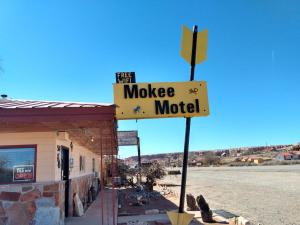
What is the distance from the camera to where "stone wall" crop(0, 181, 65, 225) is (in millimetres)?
9289

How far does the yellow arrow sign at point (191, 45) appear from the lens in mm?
4758

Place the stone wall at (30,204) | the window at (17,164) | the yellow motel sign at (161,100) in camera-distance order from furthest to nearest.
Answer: the window at (17,164)
the stone wall at (30,204)
the yellow motel sign at (161,100)

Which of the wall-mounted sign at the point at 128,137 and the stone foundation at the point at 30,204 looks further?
the wall-mounted sign at the point at 128,137

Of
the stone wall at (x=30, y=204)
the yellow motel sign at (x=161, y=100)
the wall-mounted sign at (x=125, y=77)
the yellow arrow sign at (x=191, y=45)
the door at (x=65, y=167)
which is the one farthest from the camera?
the door at (x=65, y=167)

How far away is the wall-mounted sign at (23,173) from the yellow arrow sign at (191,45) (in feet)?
20.2

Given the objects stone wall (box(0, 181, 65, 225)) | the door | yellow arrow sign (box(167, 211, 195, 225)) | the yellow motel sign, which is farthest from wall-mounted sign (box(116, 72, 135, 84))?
the door

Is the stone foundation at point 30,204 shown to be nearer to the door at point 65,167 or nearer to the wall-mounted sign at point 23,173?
the wall-mounted sign at point 23,173

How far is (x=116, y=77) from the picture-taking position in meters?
5.39

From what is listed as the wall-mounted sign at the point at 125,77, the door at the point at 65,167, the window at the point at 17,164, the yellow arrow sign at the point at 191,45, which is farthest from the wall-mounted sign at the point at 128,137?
the yellow arrow sign at the point at 191,45

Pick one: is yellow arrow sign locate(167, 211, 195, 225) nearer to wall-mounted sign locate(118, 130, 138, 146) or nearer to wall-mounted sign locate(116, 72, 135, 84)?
wall-mounted sign locate(116, 72, 135, 84)

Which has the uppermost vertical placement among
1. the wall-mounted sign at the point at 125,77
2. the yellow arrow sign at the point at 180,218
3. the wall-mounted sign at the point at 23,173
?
the wall-mounted sign at the point at 125,77

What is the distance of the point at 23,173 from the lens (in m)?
9.64

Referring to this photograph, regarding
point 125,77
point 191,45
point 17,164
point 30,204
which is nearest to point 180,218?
point 125,77

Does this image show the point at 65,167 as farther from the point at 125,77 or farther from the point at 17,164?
the point at 125,77
